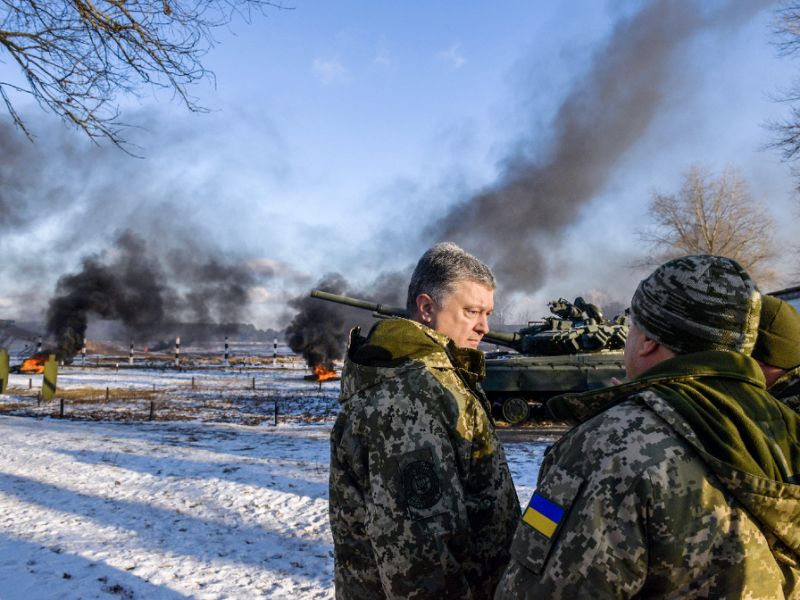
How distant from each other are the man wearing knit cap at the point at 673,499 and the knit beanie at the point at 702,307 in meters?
0.07

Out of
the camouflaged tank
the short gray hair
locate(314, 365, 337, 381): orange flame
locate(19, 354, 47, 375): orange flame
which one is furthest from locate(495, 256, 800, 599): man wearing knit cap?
locate(19, 354, 47, 375): orange flame

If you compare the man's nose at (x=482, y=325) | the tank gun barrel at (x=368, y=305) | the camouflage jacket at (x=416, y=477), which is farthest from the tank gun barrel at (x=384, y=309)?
the camouflage jacket at (x=416, y=477)

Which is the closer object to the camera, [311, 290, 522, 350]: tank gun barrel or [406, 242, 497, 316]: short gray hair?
[406, 242, 497, 316]: short gray hair

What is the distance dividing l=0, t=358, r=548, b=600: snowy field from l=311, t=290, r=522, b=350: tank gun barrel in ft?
9.28

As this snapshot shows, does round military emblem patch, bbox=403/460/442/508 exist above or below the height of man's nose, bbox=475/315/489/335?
below

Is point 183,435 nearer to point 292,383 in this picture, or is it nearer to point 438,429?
point 438,429

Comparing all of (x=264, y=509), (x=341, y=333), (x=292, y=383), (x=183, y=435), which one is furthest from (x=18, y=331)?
(x=264, y=509)

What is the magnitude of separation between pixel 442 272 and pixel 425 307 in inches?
4.9

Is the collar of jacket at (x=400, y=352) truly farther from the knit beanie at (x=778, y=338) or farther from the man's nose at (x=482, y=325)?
the knit beanie at (x=778, y=338)

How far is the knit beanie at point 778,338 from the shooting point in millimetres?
2318

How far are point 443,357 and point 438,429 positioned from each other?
24 cm

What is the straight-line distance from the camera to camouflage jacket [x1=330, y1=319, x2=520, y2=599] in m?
1.51

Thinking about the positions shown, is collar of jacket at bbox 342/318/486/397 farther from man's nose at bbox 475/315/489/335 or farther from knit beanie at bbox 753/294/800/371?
knit beanie at bbox 753/294/800/371

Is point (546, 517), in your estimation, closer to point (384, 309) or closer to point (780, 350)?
point (780, 350)
